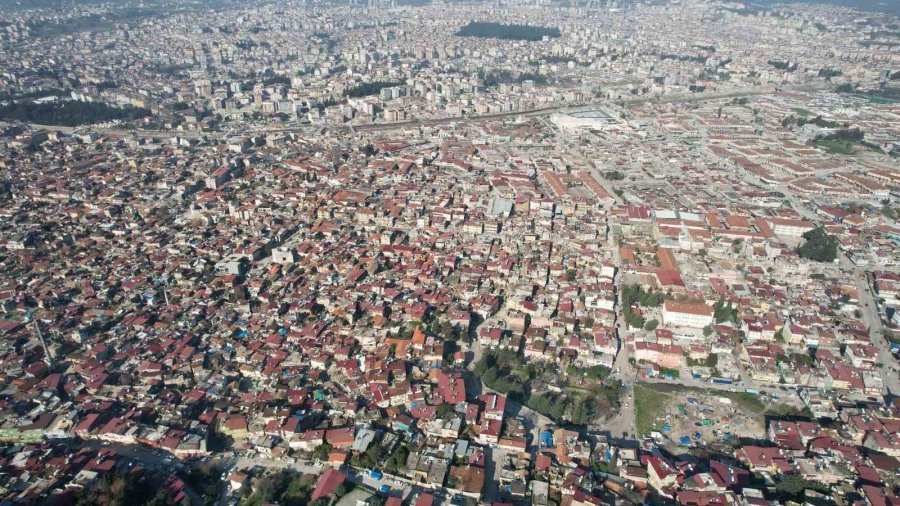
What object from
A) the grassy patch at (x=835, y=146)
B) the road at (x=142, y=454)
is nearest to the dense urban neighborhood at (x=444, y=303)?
the road at (x=142, y=454)

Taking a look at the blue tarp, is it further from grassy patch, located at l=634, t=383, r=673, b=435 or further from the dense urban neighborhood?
grassy patch, located at l=634, t=383, r=673, b=435

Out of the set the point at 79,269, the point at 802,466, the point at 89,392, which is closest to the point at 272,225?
the point at 79,269

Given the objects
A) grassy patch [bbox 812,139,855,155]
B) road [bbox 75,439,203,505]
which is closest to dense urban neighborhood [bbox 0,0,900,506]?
road [bbox 75,439,203,505]

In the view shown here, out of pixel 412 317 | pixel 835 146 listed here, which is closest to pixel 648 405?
pixel 412 317

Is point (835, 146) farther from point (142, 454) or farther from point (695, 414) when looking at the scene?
point (142, 454)

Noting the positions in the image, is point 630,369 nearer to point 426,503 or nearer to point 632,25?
point 426,503

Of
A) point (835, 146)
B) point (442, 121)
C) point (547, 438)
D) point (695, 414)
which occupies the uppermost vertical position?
point (442, 121)

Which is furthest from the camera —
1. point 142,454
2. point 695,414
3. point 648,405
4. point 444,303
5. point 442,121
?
point 442,121
